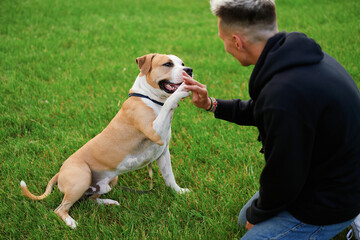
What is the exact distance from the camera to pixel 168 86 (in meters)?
3.19

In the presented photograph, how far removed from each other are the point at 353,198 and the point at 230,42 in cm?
136

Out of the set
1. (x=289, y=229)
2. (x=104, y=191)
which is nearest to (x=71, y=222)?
(x=104, y=191)

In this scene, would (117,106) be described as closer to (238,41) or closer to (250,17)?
(238,41)

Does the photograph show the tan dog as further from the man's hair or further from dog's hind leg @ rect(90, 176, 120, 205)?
the man's hair

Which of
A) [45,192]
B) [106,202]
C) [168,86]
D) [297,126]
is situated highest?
[297,126]

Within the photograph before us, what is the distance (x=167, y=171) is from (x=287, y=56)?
201 cm

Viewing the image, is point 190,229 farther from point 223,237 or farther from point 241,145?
point 241,145

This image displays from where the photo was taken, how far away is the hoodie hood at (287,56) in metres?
1.81

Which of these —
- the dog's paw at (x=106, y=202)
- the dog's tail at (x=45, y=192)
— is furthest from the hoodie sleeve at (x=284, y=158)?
the dog's tail at (x=45, y=192)

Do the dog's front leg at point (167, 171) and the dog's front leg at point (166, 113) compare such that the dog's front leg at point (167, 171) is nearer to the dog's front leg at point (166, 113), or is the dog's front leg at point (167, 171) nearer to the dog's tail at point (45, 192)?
the dog's front leg at point (166, 113)

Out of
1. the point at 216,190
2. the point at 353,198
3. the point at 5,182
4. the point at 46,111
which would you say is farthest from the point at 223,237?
the point at 46,111

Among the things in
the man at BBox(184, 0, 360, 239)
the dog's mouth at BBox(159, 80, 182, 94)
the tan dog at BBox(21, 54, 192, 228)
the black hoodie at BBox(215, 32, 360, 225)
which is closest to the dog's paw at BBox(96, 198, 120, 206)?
the tan dog at BBox(21, 54, 192, 228)

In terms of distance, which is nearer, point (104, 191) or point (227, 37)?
point (227, 37)

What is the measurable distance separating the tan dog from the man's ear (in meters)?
1.02
